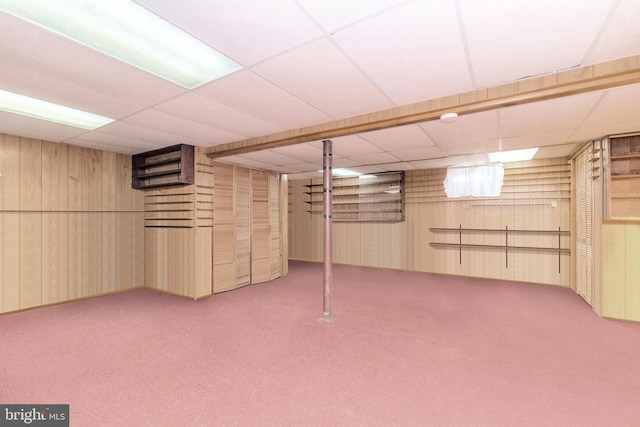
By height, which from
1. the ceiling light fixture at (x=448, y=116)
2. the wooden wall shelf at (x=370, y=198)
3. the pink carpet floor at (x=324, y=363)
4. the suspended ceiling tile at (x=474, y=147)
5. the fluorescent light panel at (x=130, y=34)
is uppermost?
the fluorescent light panel at (x=130, y=34)

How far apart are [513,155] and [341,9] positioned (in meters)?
4.78

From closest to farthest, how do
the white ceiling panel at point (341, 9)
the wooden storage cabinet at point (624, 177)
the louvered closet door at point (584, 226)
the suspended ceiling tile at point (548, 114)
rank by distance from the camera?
1. the white ceiling panel at point (341, 9)
2. the suspended ceiling tile at point (548, 114)
3. the wooden storage cabinet at point (624, 177)
4. the louvered closet door at point (584, 226)

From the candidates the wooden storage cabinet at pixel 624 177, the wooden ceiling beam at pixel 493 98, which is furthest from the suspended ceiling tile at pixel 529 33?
the wooden storage cabinet at pixel 624 177

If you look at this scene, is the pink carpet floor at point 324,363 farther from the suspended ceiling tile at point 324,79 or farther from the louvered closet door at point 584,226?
the suspended ceiling tile at point 324,79

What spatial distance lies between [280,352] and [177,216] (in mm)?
3011

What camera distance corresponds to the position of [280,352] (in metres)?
2.70

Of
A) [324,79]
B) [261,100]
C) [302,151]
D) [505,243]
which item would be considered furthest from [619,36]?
[505,243]

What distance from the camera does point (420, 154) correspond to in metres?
4.91

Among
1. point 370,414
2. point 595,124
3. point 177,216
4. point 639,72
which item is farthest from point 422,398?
point 177,216

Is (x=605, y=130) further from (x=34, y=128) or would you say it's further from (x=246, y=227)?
(x=34, y=128)

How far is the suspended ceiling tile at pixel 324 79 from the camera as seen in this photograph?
194cm

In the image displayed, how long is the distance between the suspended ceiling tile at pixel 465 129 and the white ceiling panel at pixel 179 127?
2525 millimetres

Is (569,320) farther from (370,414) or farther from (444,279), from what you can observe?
(370,414)

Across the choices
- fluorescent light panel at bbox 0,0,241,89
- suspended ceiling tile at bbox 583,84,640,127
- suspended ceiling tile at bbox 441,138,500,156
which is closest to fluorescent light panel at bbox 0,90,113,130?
fluorescent light panel at bbox 0,0,241,89
